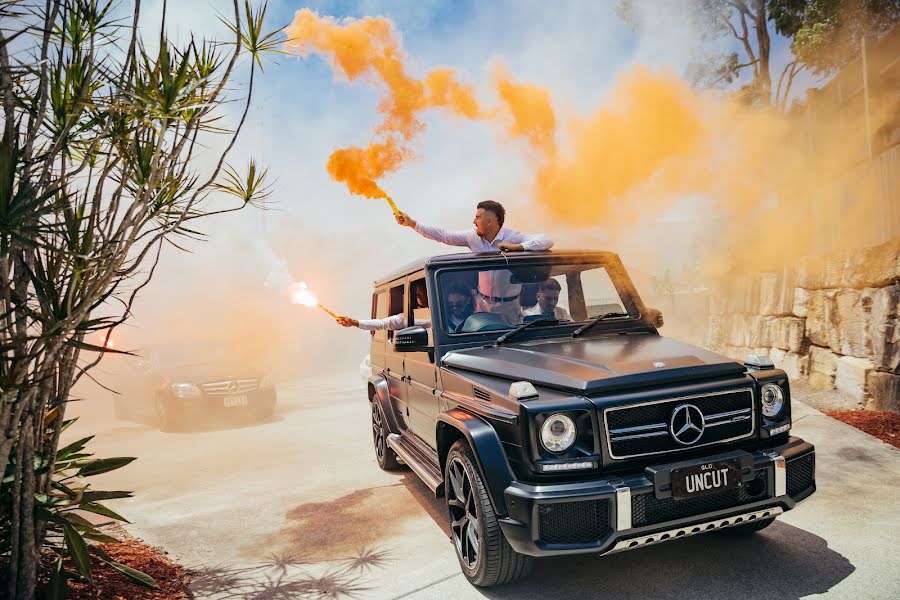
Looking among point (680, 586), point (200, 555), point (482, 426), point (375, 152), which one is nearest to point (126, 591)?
point (200, 555)

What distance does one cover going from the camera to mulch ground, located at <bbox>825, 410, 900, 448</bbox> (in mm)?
6285

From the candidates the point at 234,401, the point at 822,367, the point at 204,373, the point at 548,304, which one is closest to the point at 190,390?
the point at 204,373

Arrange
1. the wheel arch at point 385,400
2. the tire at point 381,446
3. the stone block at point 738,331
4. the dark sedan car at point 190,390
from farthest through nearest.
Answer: the stone block at point 738,331 → the dark sedan car at point 190,390 → the tire at point 381,446 → the wheel arch at point 385,400

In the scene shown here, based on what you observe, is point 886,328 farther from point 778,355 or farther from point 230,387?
point 230,387

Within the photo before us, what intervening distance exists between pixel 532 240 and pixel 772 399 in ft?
7.43

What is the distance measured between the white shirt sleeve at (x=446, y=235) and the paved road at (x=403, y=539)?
2400 millimetres

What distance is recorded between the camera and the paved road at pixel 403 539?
3395 millimetres

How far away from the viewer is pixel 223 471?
6.90 m

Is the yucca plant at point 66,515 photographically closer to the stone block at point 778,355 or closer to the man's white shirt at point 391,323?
the man's white shirt at point 391,323

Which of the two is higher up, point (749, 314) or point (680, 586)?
point (749, 314)

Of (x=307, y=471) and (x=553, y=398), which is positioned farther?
(x=307, y=471)

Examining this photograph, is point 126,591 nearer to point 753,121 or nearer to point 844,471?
point 844,471

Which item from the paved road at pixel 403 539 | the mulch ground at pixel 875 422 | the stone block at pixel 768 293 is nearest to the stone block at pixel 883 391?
the mulch ground at pixel 875 422

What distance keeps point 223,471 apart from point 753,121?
1557cm
